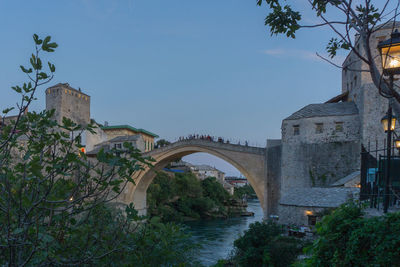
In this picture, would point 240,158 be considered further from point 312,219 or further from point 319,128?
point 312,219

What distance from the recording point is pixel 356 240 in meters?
4.61

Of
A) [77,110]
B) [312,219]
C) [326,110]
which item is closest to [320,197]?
[312,219]

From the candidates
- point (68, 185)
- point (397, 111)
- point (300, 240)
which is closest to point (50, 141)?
point (68, 185)

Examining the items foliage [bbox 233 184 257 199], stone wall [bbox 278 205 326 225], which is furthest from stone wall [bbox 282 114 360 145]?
foliage [bbox 233 184 257 199]

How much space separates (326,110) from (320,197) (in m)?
9.43

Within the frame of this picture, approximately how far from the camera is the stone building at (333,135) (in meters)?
22.0

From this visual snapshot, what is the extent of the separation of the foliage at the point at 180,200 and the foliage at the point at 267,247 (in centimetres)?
2765

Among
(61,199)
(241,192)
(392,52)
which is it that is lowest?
(241,192)

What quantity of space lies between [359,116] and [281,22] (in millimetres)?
19524

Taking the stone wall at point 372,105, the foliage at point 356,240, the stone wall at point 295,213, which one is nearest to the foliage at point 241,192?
the stone wall at point 372,105

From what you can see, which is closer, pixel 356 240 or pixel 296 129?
pixel 356 240

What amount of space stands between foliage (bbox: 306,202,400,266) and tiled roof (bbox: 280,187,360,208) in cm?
1166

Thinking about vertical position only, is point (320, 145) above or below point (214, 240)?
above

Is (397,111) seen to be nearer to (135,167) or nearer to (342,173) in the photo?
(135,167)
